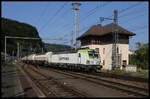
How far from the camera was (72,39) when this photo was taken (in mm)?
32750

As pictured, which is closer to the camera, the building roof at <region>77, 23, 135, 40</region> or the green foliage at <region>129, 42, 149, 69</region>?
the green foliage at <region>129, 42, 149, 69</region>

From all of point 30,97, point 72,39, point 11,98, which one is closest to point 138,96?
point 30,97

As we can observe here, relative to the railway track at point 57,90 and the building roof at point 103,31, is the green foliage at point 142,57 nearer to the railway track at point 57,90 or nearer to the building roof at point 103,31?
the building roof at point 103,31

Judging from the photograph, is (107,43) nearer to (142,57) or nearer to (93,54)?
(142,57)

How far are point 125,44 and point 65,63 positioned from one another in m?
15.1

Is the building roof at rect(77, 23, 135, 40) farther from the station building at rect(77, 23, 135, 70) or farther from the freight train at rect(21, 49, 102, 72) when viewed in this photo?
the freight train at rect(21, 49, 102, 72)

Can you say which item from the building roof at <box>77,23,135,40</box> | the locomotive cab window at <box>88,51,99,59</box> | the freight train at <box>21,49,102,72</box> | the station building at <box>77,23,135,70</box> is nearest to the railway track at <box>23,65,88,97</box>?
the freight train at <box>21,49,102,72</box>

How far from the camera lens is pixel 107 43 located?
38.9 meters

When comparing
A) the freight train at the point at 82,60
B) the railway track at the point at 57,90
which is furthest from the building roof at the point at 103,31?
the railway track at the point at 57,90

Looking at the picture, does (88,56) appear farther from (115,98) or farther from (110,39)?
(110,39)

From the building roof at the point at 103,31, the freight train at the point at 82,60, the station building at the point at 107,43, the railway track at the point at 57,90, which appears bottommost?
the railway track at the point at 57,90

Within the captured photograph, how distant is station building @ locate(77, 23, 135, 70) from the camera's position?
122 ft

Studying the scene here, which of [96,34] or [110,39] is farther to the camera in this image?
[96,34]

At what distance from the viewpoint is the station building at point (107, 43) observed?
122ft
